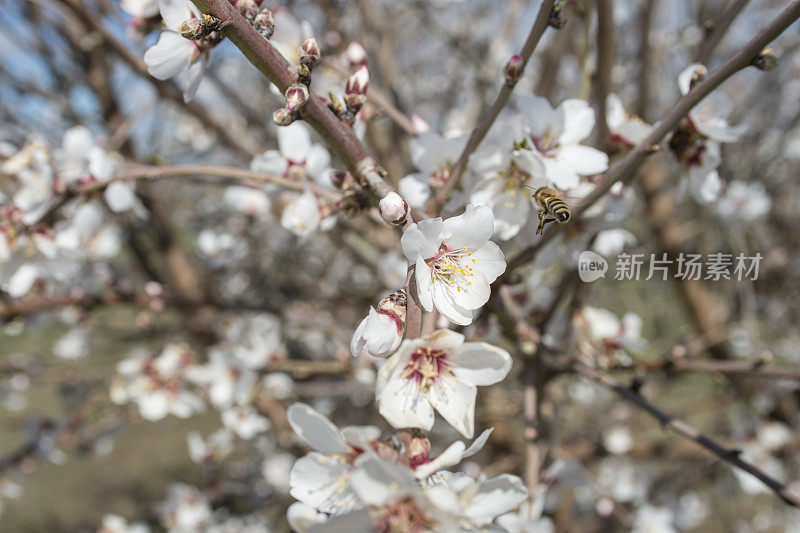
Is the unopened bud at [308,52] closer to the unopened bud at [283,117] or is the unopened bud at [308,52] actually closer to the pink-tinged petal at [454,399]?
the unopened bud at [283,117]

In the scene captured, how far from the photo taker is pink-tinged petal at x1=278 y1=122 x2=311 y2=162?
4.67ft

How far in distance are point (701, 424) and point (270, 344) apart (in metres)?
5.08

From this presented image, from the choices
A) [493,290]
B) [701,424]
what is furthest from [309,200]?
[701,424]

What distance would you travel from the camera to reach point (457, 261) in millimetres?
978

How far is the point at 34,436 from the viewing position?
3250 millimetres

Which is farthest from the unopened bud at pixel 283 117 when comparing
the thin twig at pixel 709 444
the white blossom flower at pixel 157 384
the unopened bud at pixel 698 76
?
the white blossom flower at pixel 157 384

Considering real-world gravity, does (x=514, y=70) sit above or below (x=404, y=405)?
above

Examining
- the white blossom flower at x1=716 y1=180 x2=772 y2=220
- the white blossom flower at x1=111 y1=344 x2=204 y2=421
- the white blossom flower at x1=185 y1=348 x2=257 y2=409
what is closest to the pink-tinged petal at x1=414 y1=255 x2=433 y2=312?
the white blossom flower at x1=185 y1=348 x2=257 y2=409

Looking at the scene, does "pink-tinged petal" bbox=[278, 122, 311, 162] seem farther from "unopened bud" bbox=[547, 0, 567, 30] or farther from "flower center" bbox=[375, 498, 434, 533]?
"flower center" bbox=[375, 498, 434, 533]

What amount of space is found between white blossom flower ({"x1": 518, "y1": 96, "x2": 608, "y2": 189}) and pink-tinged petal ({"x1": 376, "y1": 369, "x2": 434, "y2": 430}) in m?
0.53

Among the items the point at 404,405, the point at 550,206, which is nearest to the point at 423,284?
the point at 404,405

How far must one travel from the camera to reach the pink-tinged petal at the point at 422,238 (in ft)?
2.67

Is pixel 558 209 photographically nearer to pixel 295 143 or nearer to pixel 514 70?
pixel 514 70

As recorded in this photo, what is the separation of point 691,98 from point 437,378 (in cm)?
71
